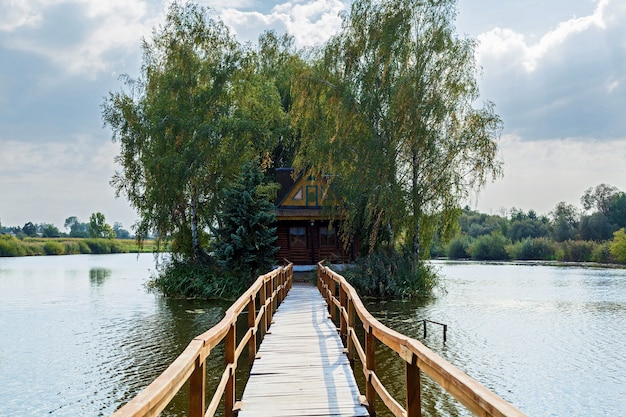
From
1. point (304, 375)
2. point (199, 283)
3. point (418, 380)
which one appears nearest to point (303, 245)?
point (199, 283)

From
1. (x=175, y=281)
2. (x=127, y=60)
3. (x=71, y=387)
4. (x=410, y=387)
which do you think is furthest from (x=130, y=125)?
(x=410, y=387)

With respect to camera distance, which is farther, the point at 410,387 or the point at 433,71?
the point at 433,71

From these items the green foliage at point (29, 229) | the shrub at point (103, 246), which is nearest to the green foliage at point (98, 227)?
the shrub at point (103, 246)

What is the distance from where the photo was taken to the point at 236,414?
528 cm

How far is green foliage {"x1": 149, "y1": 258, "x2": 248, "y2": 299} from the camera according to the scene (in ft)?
72.9

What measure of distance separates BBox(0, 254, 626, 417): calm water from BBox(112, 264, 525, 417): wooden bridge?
6.50ft

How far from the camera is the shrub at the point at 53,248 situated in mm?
74875

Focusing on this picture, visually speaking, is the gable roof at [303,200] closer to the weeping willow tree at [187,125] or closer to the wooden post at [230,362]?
the weeping willow tree at [187,125]

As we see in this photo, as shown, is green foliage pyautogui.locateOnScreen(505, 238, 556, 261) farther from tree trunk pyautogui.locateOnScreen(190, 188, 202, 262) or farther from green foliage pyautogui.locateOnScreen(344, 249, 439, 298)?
tree trunk pyautogui.locateOnScreen(190, 188, 202, 262)

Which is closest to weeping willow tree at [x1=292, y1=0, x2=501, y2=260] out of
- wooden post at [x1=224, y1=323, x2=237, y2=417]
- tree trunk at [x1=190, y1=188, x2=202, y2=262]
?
tree trunk at [x1=190, y1=188, x2=202, y2=262]

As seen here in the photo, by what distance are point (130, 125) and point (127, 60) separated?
13.9 ft

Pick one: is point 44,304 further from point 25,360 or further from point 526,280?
point 526,280

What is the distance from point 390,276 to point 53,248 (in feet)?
214

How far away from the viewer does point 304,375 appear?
6488mm
